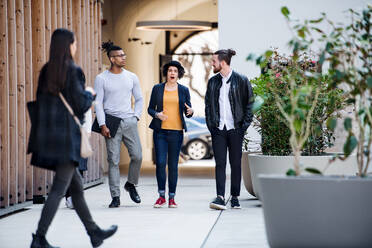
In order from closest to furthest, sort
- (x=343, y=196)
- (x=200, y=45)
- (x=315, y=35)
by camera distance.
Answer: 1. (x=343, y=196)
2. (x=315, y=35)
3. (x=200, y=45)

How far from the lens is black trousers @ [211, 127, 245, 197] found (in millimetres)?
7430

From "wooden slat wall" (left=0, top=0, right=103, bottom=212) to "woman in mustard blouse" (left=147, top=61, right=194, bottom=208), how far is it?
4.72 feet

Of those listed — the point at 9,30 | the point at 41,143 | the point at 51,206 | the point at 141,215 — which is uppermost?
the point at 9,30

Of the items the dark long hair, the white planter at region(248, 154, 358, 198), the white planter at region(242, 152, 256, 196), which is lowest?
the white planter at region(242, 152, 256, 196)

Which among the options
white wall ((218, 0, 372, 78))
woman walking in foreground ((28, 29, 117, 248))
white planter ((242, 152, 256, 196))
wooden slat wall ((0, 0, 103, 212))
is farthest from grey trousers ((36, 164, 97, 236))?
white wall ((218, 0, 372, 78))

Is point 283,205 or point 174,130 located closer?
point 283,205

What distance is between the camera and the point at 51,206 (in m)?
4.69

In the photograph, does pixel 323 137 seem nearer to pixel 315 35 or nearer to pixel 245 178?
pixel 245 178

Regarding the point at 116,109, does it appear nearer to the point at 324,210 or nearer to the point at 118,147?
the point at 118,147

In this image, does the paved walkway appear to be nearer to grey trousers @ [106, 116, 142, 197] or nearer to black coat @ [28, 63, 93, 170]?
grey trousers @ [106, 116, 142, 197]

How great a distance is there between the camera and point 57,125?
15.4 ft

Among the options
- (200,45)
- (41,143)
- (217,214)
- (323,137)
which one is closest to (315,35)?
(323,137)

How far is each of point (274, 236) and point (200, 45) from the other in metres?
20.5

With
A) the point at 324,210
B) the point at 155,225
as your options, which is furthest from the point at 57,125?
the point at 155,225
